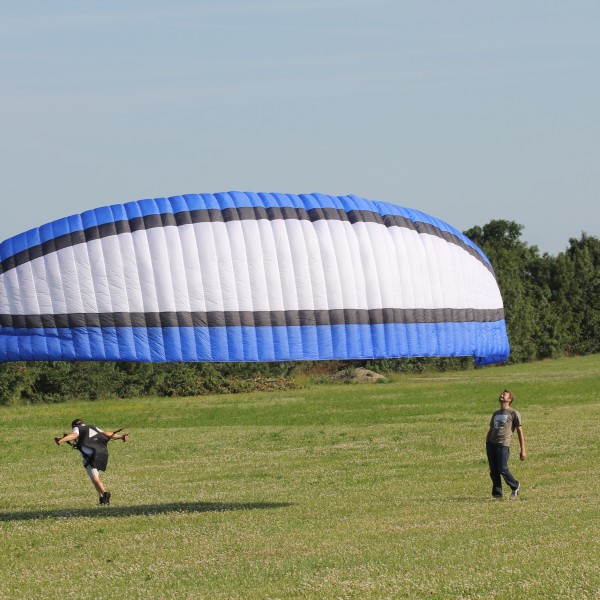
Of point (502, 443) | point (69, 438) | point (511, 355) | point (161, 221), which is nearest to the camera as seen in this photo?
point (161, 221)

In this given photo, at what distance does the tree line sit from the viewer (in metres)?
69.1

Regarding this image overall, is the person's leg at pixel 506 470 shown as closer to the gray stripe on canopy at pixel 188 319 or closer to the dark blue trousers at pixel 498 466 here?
the dark blue trousers at pixel 498 466

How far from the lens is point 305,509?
2912cm

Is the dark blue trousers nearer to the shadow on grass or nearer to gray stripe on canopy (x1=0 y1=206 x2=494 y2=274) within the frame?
the shadow on grass

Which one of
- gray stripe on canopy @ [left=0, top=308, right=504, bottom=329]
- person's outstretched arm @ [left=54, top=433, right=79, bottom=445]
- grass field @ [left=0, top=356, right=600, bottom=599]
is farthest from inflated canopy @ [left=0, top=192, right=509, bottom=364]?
person's outstretched arm @ [left=54, top=433, right=79, bottom=445]

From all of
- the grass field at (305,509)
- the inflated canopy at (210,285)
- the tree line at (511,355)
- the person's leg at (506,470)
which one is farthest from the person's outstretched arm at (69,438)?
the tree line at (511,355)

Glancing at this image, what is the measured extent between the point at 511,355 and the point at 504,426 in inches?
Answer: 2952

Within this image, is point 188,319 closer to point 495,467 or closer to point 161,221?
point 161,221

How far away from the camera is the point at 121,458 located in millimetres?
44531

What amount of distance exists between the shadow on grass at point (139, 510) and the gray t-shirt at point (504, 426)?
5.04 m

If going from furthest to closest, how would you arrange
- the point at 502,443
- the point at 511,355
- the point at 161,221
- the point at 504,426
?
the point at 511,355 < the point at 502,443 < the point at 504,426 < the point at 161,221

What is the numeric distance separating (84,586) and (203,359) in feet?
13.8

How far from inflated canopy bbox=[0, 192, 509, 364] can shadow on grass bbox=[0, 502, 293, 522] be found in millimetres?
8476

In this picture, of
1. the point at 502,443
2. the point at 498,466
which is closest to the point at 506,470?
the point at 498,466
